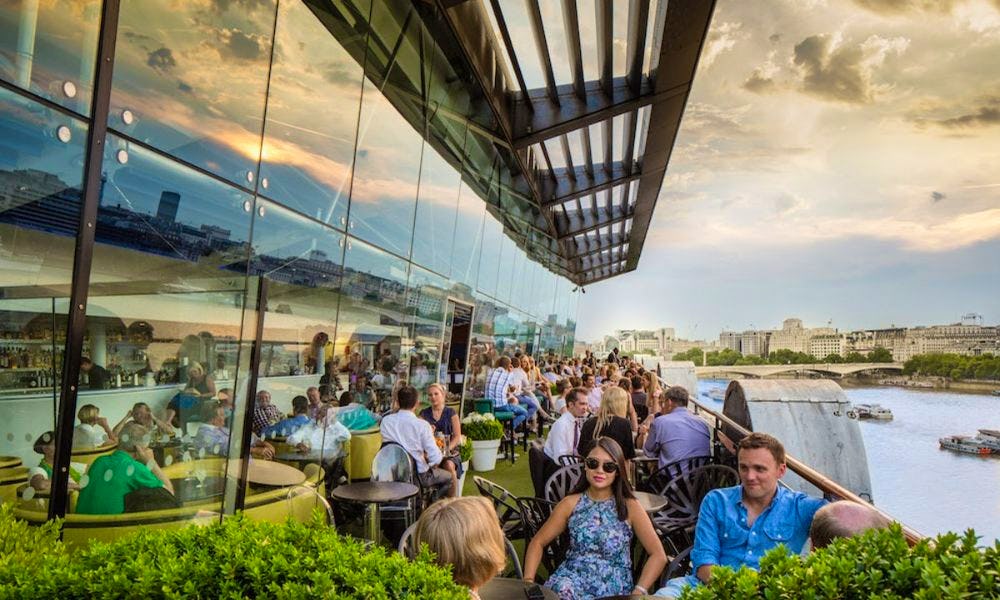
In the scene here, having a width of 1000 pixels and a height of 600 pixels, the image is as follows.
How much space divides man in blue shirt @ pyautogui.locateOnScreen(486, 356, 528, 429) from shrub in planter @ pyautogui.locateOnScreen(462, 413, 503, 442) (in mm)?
1843

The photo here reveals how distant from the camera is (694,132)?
562 inches

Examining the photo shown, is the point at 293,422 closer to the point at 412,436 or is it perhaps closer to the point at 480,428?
the point at 412,436

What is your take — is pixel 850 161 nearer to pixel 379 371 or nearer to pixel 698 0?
pixel 698 0

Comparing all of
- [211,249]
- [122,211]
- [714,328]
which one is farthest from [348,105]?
[714,328]

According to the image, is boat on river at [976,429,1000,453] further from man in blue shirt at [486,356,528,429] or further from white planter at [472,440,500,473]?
white planter at [472,440,500,473]

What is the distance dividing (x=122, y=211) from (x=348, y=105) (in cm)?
267

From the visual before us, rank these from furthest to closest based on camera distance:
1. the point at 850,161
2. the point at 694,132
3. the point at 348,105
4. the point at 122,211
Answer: the point at 850,161 → the point at 694,132 → the point at 348,105 → the point at 122,211

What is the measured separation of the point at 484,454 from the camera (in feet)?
28.2

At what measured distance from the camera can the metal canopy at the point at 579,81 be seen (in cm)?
634

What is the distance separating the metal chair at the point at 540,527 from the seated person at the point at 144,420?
2.12 meters

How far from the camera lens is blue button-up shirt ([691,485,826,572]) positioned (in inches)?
117

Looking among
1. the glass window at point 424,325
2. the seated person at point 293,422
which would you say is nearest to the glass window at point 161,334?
the seated person at point 293,422

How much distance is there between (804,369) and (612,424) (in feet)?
119

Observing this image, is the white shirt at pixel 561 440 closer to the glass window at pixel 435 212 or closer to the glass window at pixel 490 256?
the glass window at pixel 435 212
